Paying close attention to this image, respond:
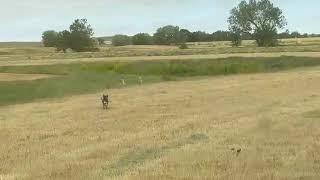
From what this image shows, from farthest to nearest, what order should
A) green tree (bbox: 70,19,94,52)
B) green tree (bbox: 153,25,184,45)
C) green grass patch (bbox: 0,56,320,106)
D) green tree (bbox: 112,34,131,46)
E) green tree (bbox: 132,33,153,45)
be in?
1. green tree (bbox: 112,34,131,46)
2. green tree (bbox: 132,33,153,45)
3. green tree (bbox: 153,25,184,45)
4. green tree (bbox: 70,19,94,52)
5. green grass patch (bbox: 0,56,320,106)

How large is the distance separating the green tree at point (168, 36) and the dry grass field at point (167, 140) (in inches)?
5543

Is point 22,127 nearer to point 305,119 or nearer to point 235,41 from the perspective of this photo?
point 305,119

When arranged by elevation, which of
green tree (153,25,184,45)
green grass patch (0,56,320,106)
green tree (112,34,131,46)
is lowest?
green tree (112,34,131,46)

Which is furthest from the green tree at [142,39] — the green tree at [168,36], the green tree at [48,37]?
the green tree at [48,37]

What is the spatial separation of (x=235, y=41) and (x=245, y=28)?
384cm

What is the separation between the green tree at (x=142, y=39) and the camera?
184 meters

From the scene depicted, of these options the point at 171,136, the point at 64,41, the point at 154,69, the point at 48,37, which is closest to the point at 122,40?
the point at 48,37

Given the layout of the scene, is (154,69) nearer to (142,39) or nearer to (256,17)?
(256,17)

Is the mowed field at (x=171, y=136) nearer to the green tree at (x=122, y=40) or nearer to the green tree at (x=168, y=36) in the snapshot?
the green tree at (x=168, y=36)

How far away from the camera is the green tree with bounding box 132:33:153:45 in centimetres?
18393

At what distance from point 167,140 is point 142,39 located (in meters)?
168

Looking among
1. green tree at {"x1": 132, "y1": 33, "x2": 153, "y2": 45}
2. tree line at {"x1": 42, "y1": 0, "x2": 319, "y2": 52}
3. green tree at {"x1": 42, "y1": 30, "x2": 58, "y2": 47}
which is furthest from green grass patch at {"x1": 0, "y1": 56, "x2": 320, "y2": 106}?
green tree at {"x1": 132, "y1": 33, "x2": 153, "y2": 45}

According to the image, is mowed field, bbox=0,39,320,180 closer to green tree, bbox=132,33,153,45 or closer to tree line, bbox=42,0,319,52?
tree line, bbox=42,0,319,52

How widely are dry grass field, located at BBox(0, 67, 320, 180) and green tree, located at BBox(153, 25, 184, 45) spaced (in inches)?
5543
